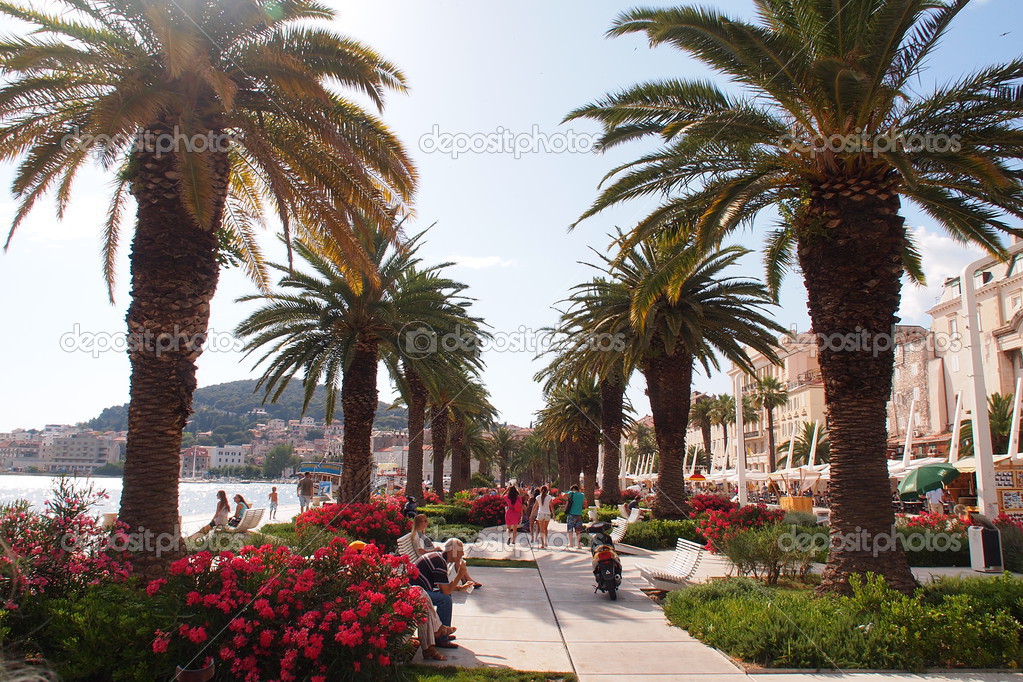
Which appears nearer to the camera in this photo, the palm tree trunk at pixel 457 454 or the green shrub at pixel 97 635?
the green shrub at pixel 97 635

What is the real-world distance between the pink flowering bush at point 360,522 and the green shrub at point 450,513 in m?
7.62

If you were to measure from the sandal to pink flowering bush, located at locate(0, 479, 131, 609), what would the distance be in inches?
120

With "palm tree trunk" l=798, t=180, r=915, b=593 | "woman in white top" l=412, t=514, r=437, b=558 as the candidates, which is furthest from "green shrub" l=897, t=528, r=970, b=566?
"woman in white top" l=412, t=514, r=437, b=558

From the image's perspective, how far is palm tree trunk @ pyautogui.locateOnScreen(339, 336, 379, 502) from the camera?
17.9 m

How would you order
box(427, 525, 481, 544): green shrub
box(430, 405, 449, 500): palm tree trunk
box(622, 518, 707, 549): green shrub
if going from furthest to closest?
box(430, 405, 449, 500): palm tree trunk < box(427, 525, 481, 544): green shrub < box(622, 518, 707, 549): green shrub

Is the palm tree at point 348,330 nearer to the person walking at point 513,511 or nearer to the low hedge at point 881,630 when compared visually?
the person walking at point 513,511

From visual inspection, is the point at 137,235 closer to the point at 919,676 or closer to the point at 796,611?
the point at 796,611

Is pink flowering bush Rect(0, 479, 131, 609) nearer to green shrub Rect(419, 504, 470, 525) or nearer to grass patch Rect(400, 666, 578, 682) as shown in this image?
grass patch Rect(400, 666, 578, 682)

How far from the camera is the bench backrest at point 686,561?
37.0 ft

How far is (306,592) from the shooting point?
6.52m

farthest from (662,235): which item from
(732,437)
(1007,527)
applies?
(732,437)

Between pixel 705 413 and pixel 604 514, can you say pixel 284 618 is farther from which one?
pixel 705 413

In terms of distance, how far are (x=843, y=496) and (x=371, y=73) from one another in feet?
28.5

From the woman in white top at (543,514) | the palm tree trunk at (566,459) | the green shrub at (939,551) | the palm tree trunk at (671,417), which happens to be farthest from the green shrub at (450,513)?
the palm tree trunk at (566,459)
